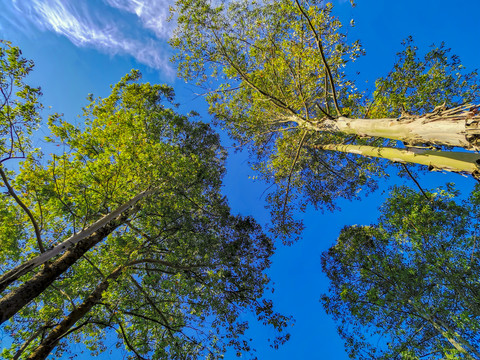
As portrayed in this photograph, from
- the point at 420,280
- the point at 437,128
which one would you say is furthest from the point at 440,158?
the point at 420,280

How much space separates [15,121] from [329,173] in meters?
13.3

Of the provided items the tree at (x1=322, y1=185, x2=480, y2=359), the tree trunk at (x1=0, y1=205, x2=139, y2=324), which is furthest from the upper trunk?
the tree trunk at (x1=0, y1=205, x2=139, y2=324)

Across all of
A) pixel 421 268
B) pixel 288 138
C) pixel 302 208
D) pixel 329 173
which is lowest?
pixel 421 268

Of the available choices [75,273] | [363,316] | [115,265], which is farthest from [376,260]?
[75,273]

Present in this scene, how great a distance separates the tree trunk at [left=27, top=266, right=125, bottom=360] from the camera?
558 centimetres

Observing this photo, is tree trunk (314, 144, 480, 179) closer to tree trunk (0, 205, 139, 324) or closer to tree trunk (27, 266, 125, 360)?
tree trunk (27, 266, 125, 360)

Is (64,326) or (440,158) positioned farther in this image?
(64,326)

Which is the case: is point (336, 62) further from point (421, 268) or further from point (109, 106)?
point (109, 106)

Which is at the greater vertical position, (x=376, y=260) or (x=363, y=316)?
(x=376, y=260)

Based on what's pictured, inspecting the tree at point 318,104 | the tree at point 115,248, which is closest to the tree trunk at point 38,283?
the tree at point 115,248

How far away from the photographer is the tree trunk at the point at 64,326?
18.3 feet

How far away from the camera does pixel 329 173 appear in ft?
40.0

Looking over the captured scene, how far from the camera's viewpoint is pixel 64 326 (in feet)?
20.5

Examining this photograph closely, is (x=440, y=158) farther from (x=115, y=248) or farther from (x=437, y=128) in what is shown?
(x=115, y=248)
